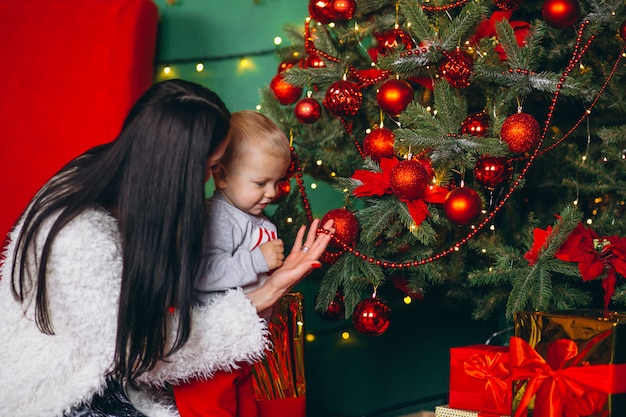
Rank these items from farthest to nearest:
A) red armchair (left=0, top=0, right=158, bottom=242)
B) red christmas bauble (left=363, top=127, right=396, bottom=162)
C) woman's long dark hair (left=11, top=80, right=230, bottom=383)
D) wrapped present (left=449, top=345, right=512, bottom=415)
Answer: red armchair (left=0, top=0, right=158, bottom=242) → red christmas bauble (left=363, top=127, right=396, bottom=162) → wrapped present (left=449, top=345, right=512, bottom=415) → woman's long dark hair (left=11, top=80, right=230, bottom=383)

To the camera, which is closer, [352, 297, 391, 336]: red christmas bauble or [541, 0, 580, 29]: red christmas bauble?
[541, 0, 580, 29]: red christmas bauble

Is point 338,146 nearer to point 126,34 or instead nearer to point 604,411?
point 126,34

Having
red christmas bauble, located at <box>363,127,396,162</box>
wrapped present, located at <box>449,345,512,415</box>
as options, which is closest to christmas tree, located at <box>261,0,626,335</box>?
red christmas bauble, located at <box>363,127,396,162</box>

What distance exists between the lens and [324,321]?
8.50ft

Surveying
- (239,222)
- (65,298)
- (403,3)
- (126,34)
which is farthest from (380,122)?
(65,298)

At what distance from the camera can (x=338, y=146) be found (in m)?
2.09

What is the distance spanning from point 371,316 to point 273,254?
1.07ft

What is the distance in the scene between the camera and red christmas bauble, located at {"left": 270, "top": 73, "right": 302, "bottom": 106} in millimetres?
2041

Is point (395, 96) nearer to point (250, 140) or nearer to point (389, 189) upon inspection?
point (389, 189)

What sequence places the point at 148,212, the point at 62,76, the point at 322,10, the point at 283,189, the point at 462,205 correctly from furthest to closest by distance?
the point at 62,76, the point at 283,189, the point at 322,10, the point at 462,205, the point at 148,212

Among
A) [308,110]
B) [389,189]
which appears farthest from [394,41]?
[389,189]

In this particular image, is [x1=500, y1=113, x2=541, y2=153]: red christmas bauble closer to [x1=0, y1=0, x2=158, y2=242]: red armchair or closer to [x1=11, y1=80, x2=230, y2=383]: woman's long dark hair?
[x1=11, y1=80, x2=230, y2=383]: woman's long dark hair

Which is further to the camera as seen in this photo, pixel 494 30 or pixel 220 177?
pixel 494 30

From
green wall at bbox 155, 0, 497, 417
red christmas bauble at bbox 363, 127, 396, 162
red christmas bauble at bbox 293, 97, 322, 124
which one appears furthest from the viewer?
green wall at bbox 155, 0, 497, 417
